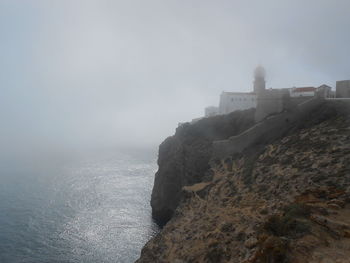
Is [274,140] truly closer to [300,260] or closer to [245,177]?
[245,177]

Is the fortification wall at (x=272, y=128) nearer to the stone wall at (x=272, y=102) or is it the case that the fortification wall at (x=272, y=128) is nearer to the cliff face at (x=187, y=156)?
the stone wall at (x=272, y=102)

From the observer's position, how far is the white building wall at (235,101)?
2296 inches

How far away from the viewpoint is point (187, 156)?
4394cm

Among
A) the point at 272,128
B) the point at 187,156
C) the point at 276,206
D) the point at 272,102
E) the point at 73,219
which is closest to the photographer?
the point at 276,206

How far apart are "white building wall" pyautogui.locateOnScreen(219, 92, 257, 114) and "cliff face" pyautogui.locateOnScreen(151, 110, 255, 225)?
1468 cm

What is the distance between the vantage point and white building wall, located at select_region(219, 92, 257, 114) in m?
58.3

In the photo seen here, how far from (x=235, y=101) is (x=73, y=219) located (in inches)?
1506

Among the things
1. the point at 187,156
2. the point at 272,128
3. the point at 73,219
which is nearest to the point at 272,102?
the point at 272,128

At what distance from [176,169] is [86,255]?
61.2 feet

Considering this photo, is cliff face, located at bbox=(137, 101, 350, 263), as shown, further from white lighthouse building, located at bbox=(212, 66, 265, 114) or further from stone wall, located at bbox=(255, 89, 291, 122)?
white lighthouse building, located at bbox=(212, 66, 265, 114)

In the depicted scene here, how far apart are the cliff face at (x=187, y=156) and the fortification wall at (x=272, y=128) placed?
6.00 metres

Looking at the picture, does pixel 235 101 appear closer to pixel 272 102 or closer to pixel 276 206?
pixel 272 102

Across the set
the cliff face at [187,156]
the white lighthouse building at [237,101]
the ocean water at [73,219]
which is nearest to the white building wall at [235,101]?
the white lighthouse building at [237,101]

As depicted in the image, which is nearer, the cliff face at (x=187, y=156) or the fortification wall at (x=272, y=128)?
the fortification wall at (x=272, y=128)
